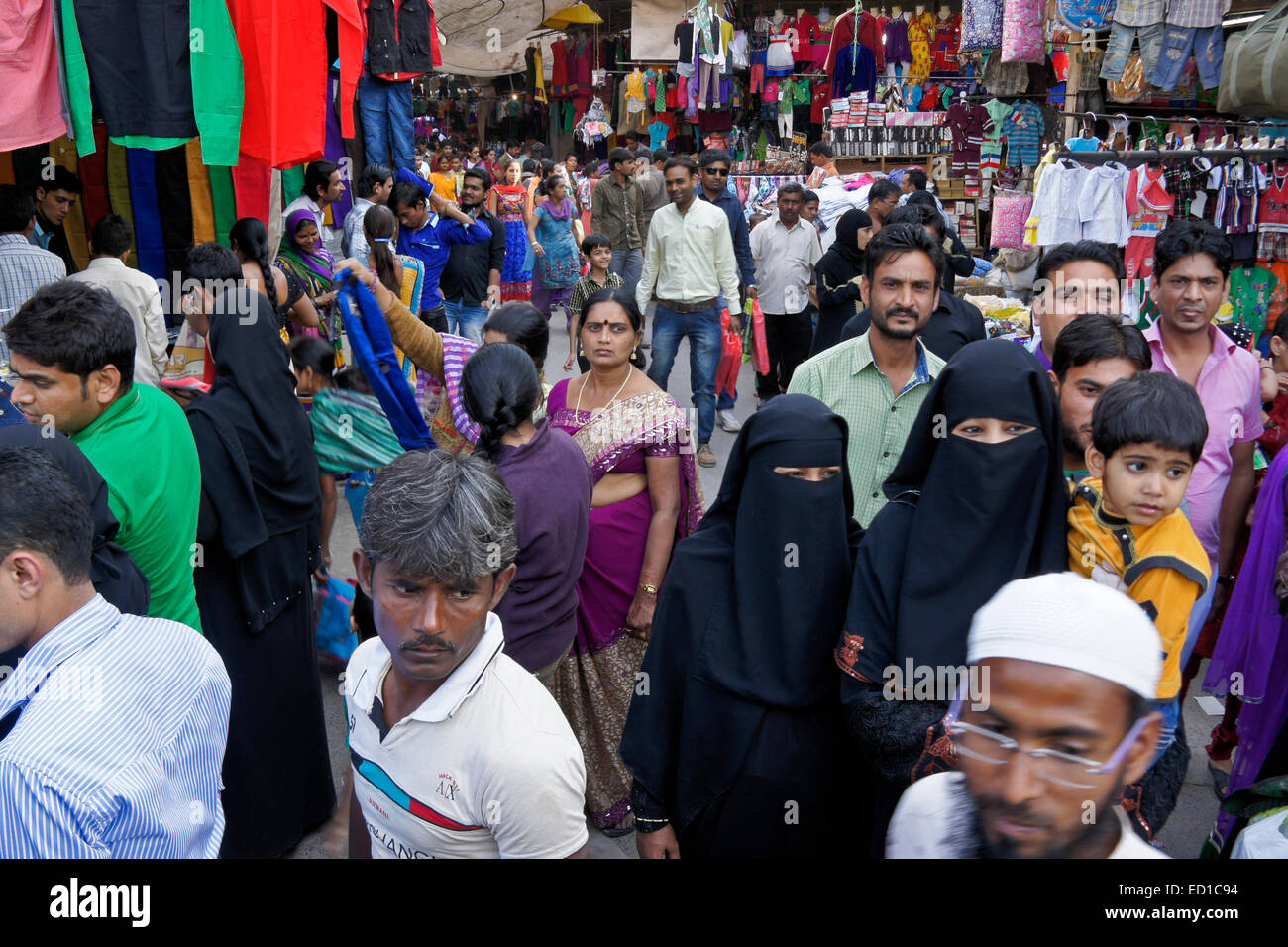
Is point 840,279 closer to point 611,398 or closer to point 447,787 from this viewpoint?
point 611,398

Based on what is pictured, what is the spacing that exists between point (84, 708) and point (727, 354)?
6.44 meters

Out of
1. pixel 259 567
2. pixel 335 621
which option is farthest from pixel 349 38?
pixel 259 567

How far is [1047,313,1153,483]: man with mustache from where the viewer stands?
306 cm

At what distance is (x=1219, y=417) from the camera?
12.6 feet

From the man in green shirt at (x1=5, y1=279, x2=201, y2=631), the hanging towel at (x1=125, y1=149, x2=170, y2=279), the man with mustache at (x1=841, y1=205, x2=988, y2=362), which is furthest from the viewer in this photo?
the hanging towel at (x1=125, y1=149, x2=170, y2=279)

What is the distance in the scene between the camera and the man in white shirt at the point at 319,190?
6555mm

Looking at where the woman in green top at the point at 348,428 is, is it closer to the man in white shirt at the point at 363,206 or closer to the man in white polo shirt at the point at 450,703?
the man in white shirt at the point at 363,206

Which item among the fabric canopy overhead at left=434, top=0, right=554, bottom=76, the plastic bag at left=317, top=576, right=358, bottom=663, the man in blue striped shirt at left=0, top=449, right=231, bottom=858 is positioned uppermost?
the fabric canopy overhead at left=434, top=0, right=554, bottom=76

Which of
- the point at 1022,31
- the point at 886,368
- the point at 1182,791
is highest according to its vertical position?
the point at 1022,31

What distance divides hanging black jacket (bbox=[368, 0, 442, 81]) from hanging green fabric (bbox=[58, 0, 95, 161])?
5.98ft

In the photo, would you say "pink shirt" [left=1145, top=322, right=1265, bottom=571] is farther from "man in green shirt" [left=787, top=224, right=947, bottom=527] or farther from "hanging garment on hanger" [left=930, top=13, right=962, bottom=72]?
"hanging garment on hanger" [left=930, top=13, right=962, bottom=72]

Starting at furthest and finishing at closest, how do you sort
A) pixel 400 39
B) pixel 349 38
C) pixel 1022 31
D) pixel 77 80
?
pixel 1022 31 → pixel 400 39 → pixel 349 38 → pixel 77 80

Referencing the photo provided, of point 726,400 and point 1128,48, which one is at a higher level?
point 1128,48

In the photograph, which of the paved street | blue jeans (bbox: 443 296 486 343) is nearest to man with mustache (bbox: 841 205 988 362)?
the paved street
